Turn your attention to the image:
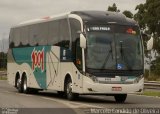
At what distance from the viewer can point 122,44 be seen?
928 inches

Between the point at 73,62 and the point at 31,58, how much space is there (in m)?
6.71

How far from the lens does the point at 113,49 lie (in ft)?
76.7

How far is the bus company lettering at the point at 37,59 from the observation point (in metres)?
28.8

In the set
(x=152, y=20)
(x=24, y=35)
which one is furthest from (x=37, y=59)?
(x=152, y=20)

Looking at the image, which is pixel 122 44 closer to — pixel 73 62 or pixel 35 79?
pixel 73 62

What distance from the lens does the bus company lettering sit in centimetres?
2881

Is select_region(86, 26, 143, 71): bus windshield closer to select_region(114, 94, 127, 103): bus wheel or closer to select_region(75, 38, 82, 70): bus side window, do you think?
select_region(75, 38, 82, 70): bus side window

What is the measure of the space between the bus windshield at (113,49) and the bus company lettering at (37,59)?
18.5 feet

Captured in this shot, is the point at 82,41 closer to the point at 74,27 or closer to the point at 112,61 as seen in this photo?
the point at 112,61

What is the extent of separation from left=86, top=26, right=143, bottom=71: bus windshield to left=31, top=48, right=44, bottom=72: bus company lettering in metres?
5.64

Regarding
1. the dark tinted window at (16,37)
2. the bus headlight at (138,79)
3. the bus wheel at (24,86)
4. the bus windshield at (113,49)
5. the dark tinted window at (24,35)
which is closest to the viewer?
the bus windshield at (113,49)

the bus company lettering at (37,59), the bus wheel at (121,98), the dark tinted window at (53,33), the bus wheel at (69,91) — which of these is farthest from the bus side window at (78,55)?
the bus company lettering at (37,59)

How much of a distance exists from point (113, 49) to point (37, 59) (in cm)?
691

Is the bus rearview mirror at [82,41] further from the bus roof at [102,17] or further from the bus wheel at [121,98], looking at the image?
the bus wheel at [121,98]
